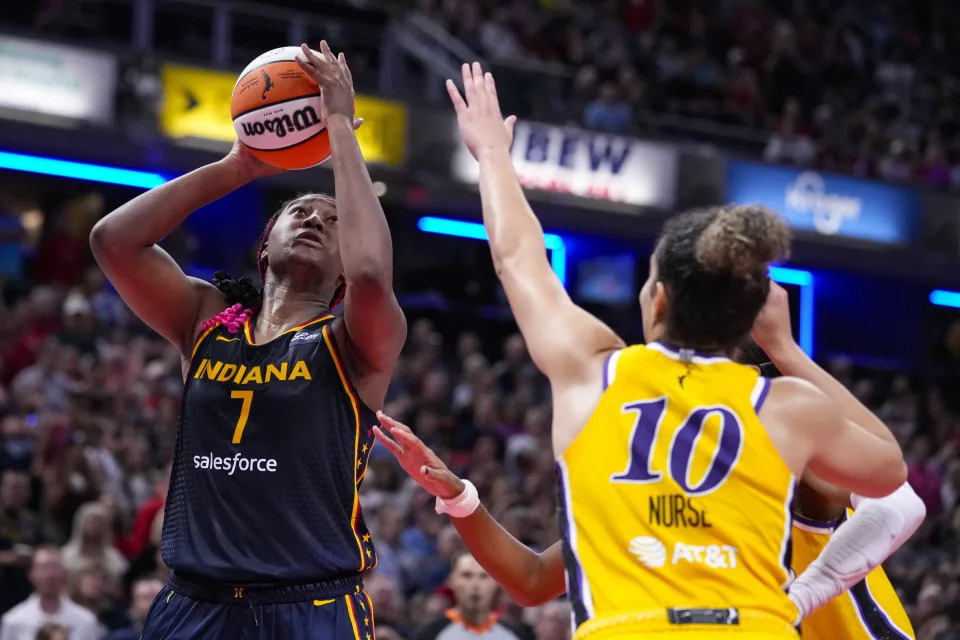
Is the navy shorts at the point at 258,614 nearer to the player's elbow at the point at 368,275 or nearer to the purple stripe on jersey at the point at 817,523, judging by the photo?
the player's elbow at the point at 368,275

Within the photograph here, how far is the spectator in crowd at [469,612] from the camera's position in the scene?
860 cm

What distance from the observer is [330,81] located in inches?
164

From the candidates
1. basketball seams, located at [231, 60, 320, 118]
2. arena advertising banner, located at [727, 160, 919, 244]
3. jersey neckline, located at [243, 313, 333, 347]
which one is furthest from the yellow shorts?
arena advertising banner, located at [727, 160, 919, 244]

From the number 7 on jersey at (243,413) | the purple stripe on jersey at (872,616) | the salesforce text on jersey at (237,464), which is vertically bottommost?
the purple stripe on jersey at (872,616)

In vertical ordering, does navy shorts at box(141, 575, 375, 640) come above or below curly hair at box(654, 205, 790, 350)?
below

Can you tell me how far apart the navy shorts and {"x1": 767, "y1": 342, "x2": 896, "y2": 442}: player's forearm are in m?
1.50

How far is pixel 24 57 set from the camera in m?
14.0

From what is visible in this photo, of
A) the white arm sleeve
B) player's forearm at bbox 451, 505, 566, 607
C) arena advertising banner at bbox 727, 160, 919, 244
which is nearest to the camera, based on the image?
the white arm sleeve

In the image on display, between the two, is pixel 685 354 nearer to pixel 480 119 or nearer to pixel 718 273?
pixel 718 273

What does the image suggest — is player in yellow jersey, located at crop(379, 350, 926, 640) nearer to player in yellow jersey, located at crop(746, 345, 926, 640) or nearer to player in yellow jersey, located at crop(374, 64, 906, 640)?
player in yellow jersey, located at crop(746, 345, 926, 640)

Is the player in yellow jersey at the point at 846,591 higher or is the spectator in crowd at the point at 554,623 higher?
the player in yellow jersey at the point at 846,591

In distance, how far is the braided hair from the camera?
435 cm

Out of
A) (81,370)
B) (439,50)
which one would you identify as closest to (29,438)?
(81,370)

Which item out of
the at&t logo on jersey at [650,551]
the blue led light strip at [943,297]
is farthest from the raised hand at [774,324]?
the blue led light strip at [943,297]
